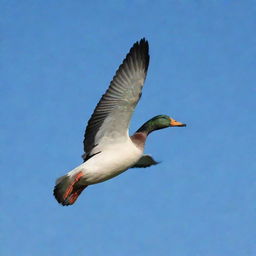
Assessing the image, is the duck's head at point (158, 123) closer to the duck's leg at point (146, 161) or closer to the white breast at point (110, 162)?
the duck's leg at point (146, 161)

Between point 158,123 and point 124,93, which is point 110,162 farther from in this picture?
point 158,123

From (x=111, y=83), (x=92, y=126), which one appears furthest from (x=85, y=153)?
(x=111, y=83)

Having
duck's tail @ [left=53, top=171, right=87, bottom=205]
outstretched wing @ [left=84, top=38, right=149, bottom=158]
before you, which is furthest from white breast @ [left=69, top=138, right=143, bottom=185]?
outstretched wing @ [left=84, top=38, right=149, bottom=158]

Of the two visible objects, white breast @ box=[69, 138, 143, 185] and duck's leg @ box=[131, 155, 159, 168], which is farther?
duck's leg @ box=[131, 155, 159, 168]

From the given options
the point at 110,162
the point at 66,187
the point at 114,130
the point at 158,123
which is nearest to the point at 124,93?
the point at 114,130

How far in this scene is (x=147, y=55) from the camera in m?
13.8

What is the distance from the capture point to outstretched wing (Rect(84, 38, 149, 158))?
13742 millimetres

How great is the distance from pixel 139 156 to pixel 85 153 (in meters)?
1.00

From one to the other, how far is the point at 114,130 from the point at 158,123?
1.26m

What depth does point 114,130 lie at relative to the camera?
1398 centimetres

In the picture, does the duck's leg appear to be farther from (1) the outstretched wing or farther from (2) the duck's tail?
(2) the duck's tail

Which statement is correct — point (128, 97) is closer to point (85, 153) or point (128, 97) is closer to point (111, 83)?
point (111, 83)

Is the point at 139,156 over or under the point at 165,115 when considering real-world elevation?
under

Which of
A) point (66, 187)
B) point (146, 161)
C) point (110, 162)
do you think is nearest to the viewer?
point (110, 162)
